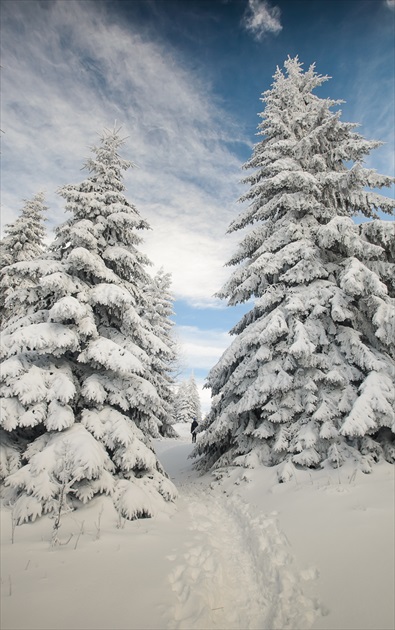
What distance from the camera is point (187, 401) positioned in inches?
2181

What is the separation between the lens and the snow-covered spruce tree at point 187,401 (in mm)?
53312

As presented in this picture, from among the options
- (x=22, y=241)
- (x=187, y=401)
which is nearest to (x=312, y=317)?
(x=22, y=241)

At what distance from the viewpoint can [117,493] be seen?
6738 millimetres

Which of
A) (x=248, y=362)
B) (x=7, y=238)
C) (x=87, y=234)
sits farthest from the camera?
(x=7, y=238)

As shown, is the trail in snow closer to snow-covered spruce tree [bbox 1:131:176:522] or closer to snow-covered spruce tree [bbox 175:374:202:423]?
snow-covered spruce tree [bbox 1:131:176:522]

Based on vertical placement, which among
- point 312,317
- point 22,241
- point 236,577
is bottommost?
point 236,577

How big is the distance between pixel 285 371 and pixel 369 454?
2.91 meters

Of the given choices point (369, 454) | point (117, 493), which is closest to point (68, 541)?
point (117, 493)

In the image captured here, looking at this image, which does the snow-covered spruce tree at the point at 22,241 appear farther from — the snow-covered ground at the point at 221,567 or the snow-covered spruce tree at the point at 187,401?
the snow-covered spruce tree at the point at 187,401

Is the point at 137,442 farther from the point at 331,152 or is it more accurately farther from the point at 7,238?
the point at 7,238

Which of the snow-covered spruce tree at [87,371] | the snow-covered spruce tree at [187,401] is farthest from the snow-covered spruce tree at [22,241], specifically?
the snow-covered spruce tree at [187,401]

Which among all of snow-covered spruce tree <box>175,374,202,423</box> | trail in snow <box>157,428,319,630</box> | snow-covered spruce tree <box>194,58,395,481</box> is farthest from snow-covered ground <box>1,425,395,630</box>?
snow-covered spruce tree <box>175,374,202,423</box>

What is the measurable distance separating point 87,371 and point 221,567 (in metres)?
5.59

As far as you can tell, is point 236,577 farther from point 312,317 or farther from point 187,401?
point 187,401
